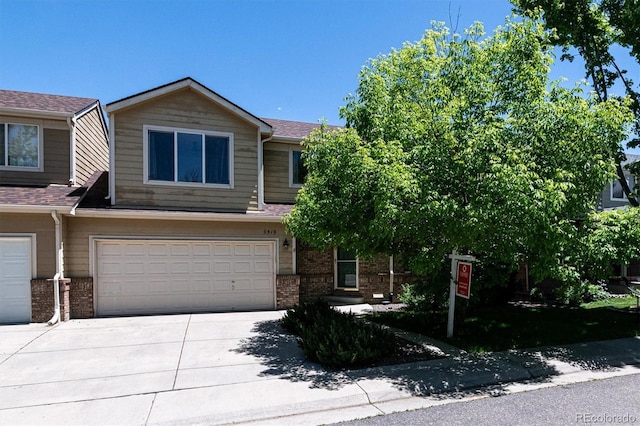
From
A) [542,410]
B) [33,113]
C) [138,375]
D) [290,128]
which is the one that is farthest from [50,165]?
[542,410]

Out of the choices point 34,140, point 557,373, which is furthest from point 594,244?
point 34,140

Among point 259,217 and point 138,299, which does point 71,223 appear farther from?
point 259,217

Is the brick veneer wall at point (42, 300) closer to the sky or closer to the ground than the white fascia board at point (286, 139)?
closer to the ground

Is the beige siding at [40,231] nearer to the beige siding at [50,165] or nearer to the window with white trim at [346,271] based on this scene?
the beige siding at [50,165]

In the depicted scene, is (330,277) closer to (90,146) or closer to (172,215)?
(172,215)

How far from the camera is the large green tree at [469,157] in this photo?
5.96 m

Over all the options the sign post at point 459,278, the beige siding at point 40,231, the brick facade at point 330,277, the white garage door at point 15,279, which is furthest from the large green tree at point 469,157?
the white garage door at point 15,279

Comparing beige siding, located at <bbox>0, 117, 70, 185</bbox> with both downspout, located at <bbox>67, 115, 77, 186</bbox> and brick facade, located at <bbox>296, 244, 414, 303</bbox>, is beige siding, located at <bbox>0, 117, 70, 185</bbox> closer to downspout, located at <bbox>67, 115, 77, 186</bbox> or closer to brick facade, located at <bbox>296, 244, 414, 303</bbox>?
downspout, located at <bbox>67, 115, 77, 186</bbox>

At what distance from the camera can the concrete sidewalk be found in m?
5.00

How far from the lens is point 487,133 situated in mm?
6023

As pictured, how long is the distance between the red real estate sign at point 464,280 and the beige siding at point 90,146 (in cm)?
1200

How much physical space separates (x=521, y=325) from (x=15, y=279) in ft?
44.5

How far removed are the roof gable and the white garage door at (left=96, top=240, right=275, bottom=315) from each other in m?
3.98

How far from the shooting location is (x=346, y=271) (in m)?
13.8
